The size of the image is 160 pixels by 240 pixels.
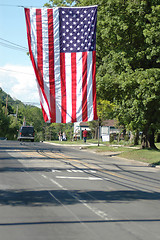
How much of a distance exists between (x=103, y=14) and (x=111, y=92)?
5203 millimetres

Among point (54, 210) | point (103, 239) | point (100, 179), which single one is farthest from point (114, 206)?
point (100, 179)

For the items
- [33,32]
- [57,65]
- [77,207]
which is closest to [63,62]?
[57,65]

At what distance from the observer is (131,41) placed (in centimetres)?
2369

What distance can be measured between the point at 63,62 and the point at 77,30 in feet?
5.04

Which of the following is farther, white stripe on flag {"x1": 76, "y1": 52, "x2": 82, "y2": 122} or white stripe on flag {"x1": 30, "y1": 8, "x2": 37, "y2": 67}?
white stripe on flag {"x1": 76, "y1": 52, "x2": 82, "y2": 122}

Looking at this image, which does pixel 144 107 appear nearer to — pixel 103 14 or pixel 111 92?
pixel 111 92

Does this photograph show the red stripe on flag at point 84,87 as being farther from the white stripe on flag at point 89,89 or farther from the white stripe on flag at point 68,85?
the white stripe on flag at point 68,85

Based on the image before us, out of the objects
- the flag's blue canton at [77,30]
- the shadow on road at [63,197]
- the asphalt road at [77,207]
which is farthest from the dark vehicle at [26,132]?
the shadow on road at [63,197]

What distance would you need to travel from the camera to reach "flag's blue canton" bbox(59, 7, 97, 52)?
1388 cm

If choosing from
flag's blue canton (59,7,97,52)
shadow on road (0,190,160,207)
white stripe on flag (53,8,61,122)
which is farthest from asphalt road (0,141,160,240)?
flag's blue canton (59,7,97,52)

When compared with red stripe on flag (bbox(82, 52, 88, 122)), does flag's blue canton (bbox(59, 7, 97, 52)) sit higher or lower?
higher

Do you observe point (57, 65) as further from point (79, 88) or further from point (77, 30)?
point (77, 30)

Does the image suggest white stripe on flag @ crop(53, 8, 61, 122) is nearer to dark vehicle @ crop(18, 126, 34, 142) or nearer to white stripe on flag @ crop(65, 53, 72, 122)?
white stripe on flag @ crop(65, 53, 72, 122)

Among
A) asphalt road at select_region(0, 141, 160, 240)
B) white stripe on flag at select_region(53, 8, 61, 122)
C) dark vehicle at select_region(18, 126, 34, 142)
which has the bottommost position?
asphalt road at select_region(0, 141, 160, 240)
